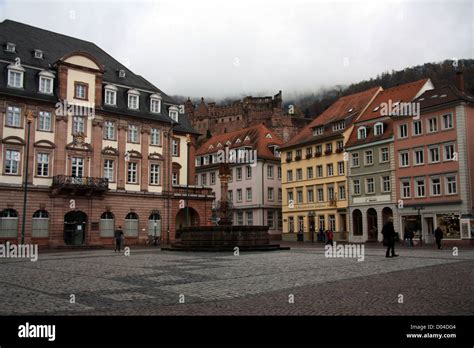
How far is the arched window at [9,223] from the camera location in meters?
41.4

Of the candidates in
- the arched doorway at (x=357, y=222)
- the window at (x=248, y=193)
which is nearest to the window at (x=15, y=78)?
the window at (x=248, y=193)

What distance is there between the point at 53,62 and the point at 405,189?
34.8 metres

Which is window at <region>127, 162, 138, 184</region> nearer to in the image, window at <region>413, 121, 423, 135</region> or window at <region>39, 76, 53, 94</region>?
window at <region>39, 76, 53, 94</region>

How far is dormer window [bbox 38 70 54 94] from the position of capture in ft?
148

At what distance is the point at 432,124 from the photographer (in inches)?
1879

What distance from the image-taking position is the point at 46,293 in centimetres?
1177

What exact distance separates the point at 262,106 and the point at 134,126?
336 feet

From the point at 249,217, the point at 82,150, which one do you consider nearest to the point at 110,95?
the point at 82,150

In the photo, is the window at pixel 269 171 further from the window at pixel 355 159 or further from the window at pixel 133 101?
the window at pixel 133 101

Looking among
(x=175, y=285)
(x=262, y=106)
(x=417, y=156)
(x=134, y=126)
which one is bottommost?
(x=175, y=285)

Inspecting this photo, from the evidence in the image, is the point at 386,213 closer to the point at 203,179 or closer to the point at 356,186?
the point at 356,186

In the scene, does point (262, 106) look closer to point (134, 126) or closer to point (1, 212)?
point (134, 126)
